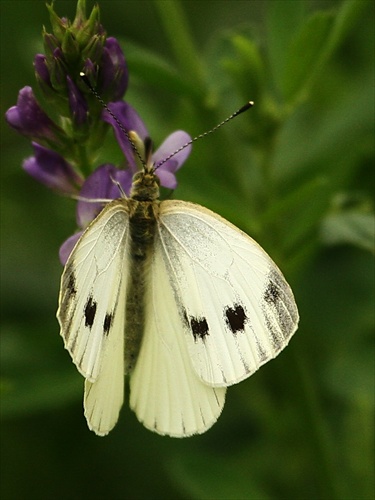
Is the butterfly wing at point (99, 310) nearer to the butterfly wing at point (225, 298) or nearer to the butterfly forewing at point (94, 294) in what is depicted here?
the butterfly forewing at point (94, 294)

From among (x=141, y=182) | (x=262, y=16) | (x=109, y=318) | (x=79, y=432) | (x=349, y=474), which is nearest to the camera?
(x=109, y=318)

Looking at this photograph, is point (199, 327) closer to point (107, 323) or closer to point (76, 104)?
point (107, 323)

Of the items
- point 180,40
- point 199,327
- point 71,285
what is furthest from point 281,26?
point 71,285

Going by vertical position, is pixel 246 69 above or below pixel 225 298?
above

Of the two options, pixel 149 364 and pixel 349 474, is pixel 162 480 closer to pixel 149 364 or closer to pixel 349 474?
pixel 349 474

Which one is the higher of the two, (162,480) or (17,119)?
(17,119)

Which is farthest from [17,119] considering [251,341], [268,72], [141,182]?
[268,72]
